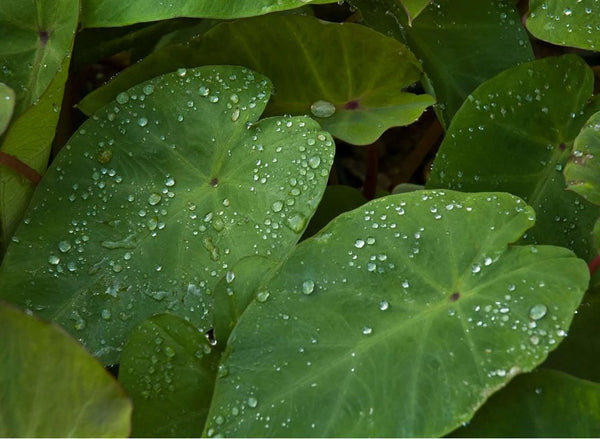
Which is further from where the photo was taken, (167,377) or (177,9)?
(177,9)

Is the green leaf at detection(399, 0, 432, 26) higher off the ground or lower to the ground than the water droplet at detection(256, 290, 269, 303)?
higher

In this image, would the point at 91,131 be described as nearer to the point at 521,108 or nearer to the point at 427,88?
the point at 427,88

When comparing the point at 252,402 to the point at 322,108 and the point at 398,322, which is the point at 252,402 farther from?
the point at 322,108

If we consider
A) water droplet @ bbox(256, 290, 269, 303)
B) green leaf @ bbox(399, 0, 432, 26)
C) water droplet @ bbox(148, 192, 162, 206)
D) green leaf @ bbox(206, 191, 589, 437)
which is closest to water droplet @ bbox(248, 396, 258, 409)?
green leaf @ bbox(206, 191, 589, 437)

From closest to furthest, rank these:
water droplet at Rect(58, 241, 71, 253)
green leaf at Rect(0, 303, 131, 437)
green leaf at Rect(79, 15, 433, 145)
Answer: green leaf at Rect(0, 303, 131, 437) → water droplet at Rect(58, 241, 71, 253) → green leaf at Rect(79, 15, 433, 145)

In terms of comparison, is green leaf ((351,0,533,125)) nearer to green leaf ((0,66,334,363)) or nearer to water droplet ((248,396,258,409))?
green leaf ((0,66,334,363))

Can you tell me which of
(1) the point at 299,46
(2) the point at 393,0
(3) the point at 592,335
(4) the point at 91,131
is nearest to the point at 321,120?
(1) the point at 299,46

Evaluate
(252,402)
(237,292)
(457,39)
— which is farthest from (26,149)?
(457,39)
